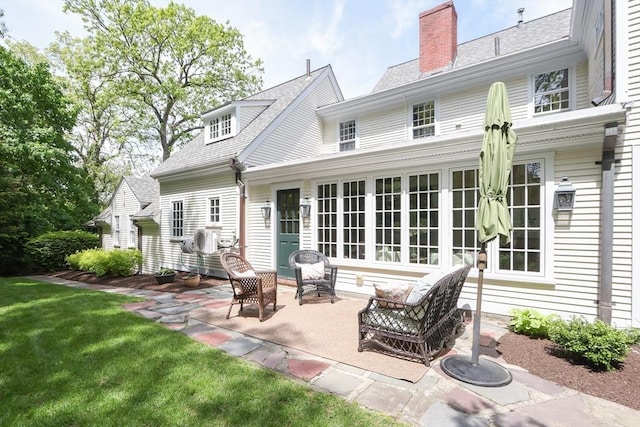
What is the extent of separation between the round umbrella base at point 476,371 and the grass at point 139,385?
114 cm

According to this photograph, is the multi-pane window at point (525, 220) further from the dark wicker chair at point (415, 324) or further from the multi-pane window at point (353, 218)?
the multi-pane window at point (353, 218)

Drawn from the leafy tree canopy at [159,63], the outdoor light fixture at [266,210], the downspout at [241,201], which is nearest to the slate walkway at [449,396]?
the outdoor light fixture at [266,210]

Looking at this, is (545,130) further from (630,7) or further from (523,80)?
(523,80)

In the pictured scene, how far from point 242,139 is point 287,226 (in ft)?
11.5

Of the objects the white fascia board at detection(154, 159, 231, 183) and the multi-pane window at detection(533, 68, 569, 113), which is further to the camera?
the white fascia board at detection(154, 159, 231, 183)

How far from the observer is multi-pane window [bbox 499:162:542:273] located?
4.80 meters

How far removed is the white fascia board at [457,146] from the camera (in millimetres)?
4113

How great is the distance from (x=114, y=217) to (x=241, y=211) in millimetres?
10100

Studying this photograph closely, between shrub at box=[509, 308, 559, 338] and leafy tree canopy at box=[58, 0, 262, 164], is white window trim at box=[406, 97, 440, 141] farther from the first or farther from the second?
leafy tree canopy at box=[58, 0, 262, 164]

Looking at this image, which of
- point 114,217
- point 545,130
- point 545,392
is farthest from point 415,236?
point 114,217

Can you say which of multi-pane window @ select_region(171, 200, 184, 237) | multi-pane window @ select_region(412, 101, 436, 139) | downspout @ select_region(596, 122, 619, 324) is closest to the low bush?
multi-pane window @ select_region(171, 200, 184, 237)

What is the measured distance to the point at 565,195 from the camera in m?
4.53

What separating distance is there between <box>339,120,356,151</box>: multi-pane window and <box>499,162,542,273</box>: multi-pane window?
6.28 metres

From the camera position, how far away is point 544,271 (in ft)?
15.4
